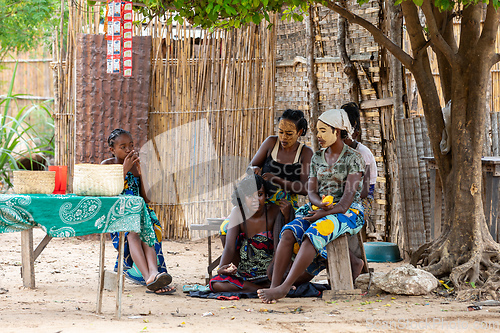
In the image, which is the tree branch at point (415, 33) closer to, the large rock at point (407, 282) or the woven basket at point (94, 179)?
the large rock at point (407, 282)

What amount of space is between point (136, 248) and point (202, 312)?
95 cm

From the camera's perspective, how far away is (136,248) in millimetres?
4297

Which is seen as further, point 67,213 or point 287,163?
point 287,163

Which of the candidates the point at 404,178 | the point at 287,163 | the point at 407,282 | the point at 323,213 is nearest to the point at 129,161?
the point at 287,163

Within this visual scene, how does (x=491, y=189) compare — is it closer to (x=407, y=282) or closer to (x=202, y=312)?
(x=407, y=282)

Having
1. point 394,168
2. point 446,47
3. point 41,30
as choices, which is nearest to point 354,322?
point 446,47

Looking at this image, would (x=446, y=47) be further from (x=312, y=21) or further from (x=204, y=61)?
(x=204, y=61)

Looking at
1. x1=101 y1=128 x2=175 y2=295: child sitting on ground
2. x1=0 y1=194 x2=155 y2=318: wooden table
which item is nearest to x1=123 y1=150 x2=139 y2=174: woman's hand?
x1=101 y1=128 x2=175 y2=295: child sitting on ground

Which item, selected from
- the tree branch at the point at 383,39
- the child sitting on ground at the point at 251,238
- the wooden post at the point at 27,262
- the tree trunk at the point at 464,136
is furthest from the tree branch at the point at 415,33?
the wooden post at the point at 27,262

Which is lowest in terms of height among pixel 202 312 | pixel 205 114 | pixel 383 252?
pixel 202 312

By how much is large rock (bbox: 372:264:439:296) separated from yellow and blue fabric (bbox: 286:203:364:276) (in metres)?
0.44

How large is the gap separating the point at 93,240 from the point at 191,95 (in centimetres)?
236

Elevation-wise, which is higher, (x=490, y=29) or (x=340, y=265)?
(x=490, y=29)

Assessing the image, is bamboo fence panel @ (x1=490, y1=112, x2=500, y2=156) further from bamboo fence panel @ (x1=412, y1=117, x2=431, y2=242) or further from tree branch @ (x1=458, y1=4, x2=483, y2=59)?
tree branch @ (x1=458, y1=4, x2=483, y2=59)
